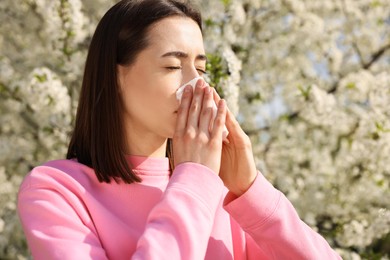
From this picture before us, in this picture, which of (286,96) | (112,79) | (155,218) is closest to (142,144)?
(112,79)

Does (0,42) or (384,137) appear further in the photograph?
(0,42)

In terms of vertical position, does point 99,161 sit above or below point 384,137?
above

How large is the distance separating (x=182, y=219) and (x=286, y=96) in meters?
5.44

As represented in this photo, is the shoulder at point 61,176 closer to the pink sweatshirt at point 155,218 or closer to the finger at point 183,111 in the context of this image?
the pink sweatshirt at point 155,218

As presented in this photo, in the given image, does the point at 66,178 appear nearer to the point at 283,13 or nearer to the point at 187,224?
the point at 187,224

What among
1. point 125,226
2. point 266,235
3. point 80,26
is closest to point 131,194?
point 125,226

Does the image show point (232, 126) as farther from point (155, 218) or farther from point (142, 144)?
point (155, 218)

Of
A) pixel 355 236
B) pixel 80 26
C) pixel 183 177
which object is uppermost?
pixel 183 177

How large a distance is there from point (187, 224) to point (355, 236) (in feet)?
13.5

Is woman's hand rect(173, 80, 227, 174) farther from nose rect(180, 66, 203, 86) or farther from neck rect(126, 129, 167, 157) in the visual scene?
neck rect(126, 129, 167, 157)

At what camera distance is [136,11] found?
5.94 feet

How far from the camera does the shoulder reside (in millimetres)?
1689

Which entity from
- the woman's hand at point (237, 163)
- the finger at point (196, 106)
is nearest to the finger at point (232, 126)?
the woman's hand at point (237, 163)

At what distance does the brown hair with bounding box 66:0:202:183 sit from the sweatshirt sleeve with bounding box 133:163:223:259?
223 millimetres
